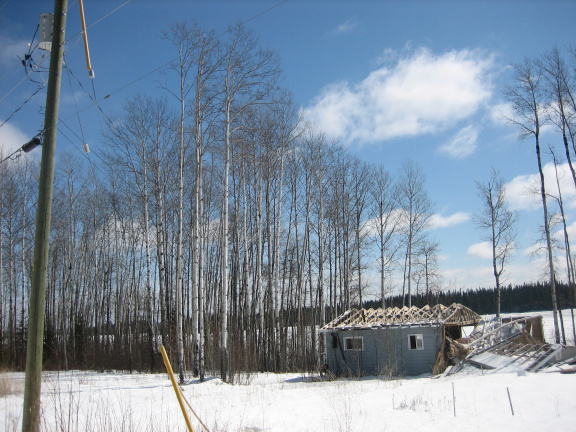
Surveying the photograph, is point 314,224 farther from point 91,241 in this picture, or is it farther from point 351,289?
point 91,241

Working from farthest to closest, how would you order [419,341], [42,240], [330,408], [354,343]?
[354,343] < [419,341] < [330,408] < [42,240]

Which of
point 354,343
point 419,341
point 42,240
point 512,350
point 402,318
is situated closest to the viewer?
point 42,240

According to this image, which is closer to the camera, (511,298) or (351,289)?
(351,289)

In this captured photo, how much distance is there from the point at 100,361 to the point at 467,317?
797 inches

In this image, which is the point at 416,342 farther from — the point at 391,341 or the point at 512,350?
the point at 512,350

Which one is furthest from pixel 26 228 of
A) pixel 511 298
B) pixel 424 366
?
pixel 511 298

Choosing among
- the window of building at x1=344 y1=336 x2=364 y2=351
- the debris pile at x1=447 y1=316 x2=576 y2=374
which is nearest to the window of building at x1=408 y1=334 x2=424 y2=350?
the debris pile at x1=447 y1=316 x2=576 y2=374

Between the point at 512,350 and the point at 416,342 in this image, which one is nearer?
the point at 512,350

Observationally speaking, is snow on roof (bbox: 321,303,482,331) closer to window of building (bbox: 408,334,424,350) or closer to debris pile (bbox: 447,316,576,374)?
window of building (bbox: 408,334,424,350)

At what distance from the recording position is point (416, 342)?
19.6 metres

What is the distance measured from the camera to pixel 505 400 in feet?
31.2

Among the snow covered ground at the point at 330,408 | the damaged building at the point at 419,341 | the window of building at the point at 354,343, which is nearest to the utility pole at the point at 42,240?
the snow covered ground at the point at 330,408

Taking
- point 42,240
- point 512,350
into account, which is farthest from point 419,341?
point 42,240

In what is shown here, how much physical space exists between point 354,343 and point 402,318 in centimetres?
272
